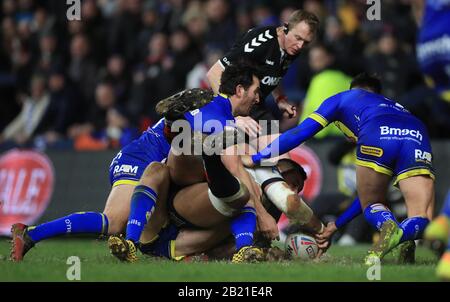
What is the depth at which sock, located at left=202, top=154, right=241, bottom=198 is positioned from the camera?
24.0 ft

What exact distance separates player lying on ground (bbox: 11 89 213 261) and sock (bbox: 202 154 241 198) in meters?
0.71

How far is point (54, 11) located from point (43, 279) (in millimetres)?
12299

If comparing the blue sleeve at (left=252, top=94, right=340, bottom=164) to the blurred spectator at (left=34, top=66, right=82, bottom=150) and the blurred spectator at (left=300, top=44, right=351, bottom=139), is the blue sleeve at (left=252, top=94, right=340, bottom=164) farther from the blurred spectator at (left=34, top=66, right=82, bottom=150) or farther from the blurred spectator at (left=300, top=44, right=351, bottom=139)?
the blurred spectator at (left=34, top=66, right=82, bottom=150)

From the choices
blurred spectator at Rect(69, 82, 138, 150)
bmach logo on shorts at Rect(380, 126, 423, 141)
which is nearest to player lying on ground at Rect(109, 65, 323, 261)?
bmach logo on shorts at Rect(380, 126, 423, 141)

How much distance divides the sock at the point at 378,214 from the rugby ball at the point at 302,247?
24.0 inches

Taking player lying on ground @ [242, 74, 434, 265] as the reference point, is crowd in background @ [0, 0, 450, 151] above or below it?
below

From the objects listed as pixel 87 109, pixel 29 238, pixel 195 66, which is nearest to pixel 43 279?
pixel 29 238

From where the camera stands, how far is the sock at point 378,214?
7.85 m

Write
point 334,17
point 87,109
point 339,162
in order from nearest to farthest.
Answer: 1. point 339,162
2. point 334,17
3. point 87,109

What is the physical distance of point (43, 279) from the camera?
259 inches

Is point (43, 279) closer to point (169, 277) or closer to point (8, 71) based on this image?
point (169, 277)

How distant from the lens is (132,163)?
870 cm

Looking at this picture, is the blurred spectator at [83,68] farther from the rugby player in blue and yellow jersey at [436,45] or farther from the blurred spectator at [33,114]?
the rugby player in blue and yellow jersey at [436,45]

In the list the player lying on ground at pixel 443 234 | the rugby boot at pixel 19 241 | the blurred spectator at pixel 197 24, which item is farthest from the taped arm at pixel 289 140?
the blurred spectator at pixel 197 24
